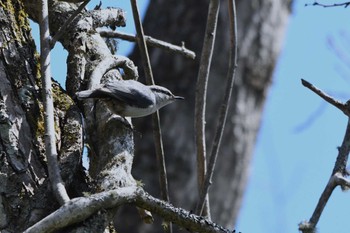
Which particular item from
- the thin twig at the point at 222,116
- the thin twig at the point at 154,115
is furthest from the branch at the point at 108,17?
the thin twig at the point at 222,116

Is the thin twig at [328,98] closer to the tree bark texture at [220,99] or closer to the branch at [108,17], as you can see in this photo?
the branch at [108,17]

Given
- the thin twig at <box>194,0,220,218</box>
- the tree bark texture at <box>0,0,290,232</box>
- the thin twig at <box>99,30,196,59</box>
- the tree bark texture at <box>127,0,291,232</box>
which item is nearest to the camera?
the tree bark texture at <box>0,0,290,232</box>

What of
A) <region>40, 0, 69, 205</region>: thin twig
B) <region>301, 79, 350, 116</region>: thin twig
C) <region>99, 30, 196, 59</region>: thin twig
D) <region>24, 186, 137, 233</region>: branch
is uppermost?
<region>99, 30, 196, 59</region>: thin twig

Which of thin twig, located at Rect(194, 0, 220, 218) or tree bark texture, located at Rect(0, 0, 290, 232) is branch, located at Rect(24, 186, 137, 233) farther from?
thin twig, located at Rect(194, 0, 220, 218)

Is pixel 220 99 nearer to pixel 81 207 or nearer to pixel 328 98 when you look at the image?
pixel 328 98

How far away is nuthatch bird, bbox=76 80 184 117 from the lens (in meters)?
2.99

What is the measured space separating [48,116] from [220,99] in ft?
9.59

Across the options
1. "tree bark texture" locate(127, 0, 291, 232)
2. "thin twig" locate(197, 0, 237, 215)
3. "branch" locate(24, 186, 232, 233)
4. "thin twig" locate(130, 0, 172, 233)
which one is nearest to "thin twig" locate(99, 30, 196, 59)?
"thin twig" locate(130, 0, 172, 233)

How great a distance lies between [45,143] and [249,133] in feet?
9.20

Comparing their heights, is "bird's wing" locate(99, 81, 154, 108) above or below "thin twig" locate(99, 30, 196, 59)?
below

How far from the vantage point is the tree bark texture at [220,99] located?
521cm

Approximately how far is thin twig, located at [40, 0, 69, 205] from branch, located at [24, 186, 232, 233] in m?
0.07

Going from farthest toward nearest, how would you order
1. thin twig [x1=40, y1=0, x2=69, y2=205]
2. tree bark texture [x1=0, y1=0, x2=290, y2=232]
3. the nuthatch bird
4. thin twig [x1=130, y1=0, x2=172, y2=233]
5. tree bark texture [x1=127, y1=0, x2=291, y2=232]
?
tree bark texture [x1=127, y1=0, x2=291, y2=232] < thin twig [x1=130, y1=0, x2=172, y2=233] < the nuthatch bird < tree bark texture [x1=0, y1=0, x2=290, y2=232] < thin twig [x1=40, y1=0, x2=69, y2=205]

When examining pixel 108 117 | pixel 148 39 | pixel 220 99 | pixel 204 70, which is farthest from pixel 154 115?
pixel 220 99
